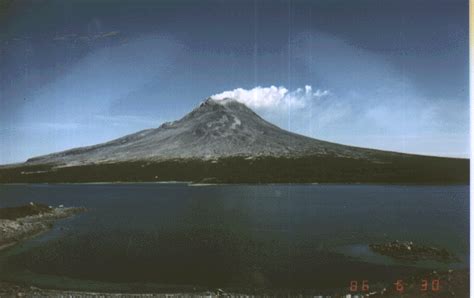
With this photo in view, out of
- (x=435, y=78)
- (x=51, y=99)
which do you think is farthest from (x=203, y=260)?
(x=435, y=78)

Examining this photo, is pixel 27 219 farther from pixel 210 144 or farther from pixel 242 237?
pixel 242 237

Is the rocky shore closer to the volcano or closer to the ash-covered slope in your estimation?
the volcano

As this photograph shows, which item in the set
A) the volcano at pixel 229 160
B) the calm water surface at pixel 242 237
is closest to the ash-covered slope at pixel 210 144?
the volcano at pixel 229 160

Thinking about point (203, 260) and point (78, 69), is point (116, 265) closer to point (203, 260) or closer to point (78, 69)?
point (203, 260)

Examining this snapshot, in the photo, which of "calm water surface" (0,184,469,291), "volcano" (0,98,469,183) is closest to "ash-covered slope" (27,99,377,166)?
"volcano" (0,98,469,183)

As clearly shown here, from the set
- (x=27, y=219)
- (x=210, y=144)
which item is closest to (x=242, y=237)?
(x=210, y=144)

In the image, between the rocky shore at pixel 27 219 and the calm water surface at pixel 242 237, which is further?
the rocky shore at pixel 27 219

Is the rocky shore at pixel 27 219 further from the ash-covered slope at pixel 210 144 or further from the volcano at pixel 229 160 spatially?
the ash-covered slope at pixel 210 144
